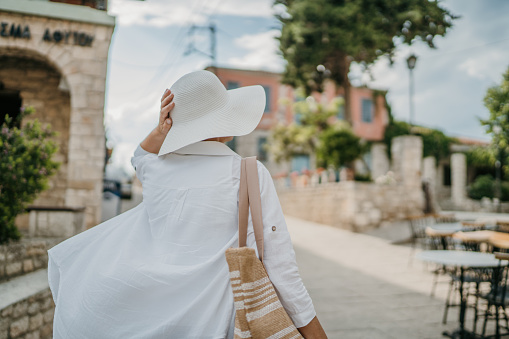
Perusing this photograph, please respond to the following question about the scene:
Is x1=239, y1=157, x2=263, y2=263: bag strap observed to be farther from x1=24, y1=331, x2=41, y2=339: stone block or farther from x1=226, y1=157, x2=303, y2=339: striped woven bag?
x1=24, y1=331, x2=41, y2=339: stone block

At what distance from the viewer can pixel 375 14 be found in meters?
13.8

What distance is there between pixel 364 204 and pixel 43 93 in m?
8.56

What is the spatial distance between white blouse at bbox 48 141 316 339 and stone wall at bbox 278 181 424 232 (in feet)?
34.3

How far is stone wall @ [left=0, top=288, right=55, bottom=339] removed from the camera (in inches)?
120

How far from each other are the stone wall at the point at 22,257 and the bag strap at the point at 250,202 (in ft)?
11.0

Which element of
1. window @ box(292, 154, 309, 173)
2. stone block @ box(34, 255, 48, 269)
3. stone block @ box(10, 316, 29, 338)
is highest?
window @ box(292, 154, 309, 173)

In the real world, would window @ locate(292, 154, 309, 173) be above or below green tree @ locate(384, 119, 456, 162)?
below

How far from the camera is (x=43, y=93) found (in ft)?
25.2

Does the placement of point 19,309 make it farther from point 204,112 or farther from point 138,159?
point 204,112

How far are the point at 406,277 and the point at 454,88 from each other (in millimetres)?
6260

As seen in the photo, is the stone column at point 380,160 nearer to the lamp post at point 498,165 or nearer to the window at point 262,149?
the lamp post at point 498,165

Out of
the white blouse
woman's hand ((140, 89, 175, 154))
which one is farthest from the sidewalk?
woman's hand ((140, 89, 175, 154))

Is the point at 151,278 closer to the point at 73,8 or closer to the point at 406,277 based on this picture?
the point at 406,277

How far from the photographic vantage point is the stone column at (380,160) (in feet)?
78.2
